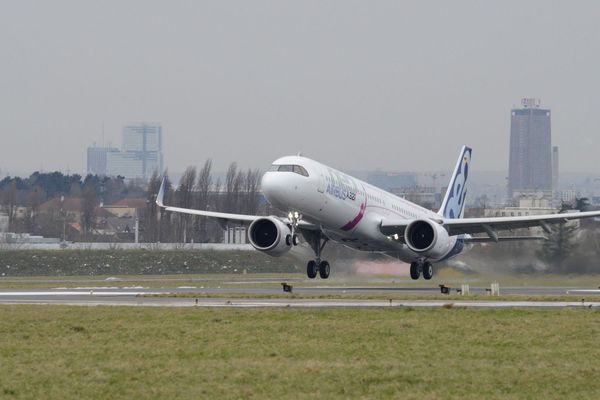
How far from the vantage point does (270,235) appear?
5306 cm

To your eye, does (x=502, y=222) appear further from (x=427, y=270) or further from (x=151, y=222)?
(x=151, y=222)

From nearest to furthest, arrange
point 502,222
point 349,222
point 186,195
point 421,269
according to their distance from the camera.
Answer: point 349,222, point 502,222, point 421,269, point 186,195

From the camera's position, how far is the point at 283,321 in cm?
3016

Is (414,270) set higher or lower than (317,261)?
lower

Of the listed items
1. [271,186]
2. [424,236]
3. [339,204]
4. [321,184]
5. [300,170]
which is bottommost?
[424,236]

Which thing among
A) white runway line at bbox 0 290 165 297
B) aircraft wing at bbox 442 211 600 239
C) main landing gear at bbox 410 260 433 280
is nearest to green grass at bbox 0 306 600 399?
white runway line at bbox 0 290 165 297

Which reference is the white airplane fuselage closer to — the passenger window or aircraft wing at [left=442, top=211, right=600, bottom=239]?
the passenger window

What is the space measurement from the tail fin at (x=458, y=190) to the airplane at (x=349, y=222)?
129 inches

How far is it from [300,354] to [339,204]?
1050 inches

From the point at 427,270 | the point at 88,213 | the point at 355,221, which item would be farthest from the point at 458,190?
the point at 88,213

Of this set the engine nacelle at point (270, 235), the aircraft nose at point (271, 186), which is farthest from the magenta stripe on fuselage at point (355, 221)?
the aircraft nose at point (271, 186)

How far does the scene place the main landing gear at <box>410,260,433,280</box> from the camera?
186 feet

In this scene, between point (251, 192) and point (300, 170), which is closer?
point (300, 170)

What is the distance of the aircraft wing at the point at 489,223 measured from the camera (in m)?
Result: 53.7
